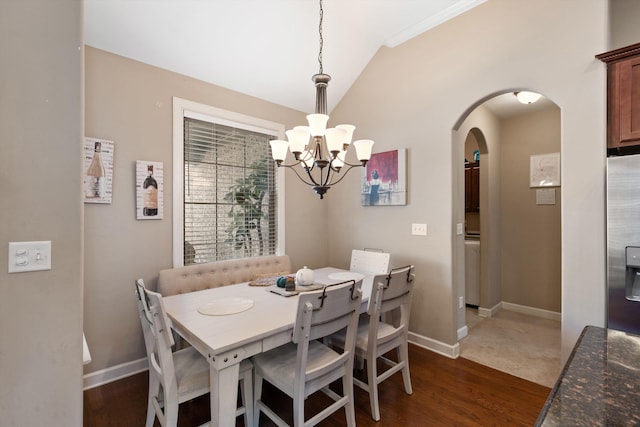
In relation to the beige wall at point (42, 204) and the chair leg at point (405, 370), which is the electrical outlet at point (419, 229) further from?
the beige wall at point (42, 204)

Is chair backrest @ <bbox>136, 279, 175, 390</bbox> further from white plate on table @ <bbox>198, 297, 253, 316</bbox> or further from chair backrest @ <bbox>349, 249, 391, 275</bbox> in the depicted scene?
chair backrest @ <bbox>349, 249, 391, 275</bbox>

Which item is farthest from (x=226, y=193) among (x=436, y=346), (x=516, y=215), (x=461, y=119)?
(x=516, y=215)

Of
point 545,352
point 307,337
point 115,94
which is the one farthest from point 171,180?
point 545,352

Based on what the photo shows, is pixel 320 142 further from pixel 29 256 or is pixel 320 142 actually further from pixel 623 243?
pixel 623 243

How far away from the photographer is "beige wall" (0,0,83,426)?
1.11 metres

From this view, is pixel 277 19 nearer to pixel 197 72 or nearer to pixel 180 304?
pixel 197 72

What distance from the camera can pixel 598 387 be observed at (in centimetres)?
72

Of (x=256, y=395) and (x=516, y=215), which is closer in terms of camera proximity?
(x=256, y=395)

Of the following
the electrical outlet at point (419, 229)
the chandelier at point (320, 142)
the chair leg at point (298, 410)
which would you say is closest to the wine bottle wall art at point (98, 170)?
the chandelier at point (320, 142)

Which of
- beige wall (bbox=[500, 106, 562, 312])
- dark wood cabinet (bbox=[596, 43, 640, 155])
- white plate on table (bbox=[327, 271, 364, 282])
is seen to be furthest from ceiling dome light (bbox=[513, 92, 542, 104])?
white plate on table (bbox=[327, 271, 364, 282])

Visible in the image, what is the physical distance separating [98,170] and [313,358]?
2.17m

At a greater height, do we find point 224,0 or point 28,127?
point 224,0

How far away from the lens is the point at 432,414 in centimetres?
194

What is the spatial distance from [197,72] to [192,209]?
4.37 feet
